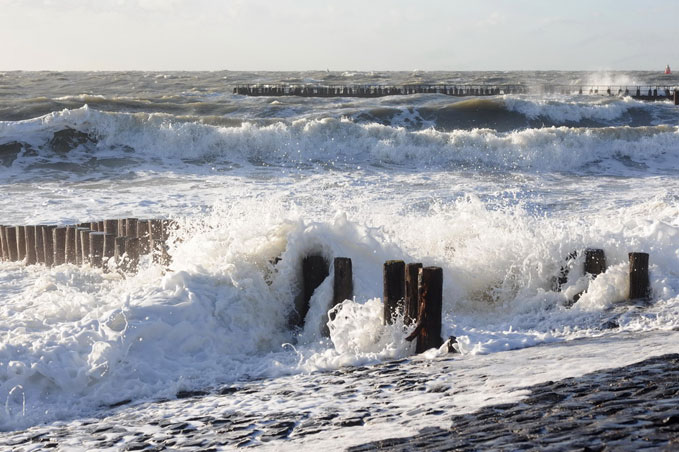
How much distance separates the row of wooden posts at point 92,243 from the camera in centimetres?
873

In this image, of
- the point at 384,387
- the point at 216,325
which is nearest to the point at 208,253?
the point at 216,325

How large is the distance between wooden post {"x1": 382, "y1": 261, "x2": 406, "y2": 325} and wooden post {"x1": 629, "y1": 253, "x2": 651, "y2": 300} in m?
2.06

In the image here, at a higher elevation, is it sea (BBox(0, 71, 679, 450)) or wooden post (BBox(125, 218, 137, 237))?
wooden post (BBox(125, 218, 137, 237))

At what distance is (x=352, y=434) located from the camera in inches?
166

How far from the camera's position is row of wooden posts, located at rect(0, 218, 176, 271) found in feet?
28.7

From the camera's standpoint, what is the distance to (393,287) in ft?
20.4

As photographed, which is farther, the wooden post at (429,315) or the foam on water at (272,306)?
the wooden post at (429,315)

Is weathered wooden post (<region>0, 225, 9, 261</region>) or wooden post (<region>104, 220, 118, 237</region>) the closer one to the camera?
wooden post (<region>104, 220, 118, 237</region>)

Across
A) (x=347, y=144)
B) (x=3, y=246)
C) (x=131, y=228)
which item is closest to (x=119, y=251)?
(x=131, y=228)

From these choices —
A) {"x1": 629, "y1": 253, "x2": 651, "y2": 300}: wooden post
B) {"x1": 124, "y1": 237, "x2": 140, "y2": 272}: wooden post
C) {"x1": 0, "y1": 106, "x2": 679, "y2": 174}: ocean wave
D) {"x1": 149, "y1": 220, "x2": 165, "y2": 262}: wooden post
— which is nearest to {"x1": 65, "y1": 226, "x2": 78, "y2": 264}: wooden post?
{"x1": 149, "y1": 220, "x2": 165, "y2": 262}: wooden post

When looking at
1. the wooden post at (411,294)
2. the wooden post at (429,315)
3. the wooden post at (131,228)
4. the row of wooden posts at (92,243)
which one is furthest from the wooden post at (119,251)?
the wooden post at (429,315)

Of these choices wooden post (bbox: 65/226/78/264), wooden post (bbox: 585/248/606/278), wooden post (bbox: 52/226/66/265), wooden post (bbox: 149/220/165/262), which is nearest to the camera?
wooden post (bbox: 585/248/606/278)

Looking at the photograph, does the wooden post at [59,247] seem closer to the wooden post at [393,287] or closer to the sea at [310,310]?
the sea at [310,310]

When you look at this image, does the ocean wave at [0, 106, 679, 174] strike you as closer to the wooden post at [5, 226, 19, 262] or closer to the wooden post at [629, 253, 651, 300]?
the wooden post at [5, 226, 19, 262]
